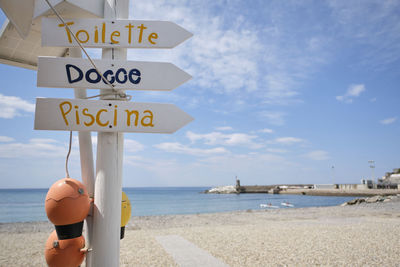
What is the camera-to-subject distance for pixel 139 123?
8.03 ft

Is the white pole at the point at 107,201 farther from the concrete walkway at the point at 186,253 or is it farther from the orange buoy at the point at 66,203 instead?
the concrete walkway at the point at 186,253

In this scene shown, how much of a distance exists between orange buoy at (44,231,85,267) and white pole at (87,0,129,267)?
123 mm

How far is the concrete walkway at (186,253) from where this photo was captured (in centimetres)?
544

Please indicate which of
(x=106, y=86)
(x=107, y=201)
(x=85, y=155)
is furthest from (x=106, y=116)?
(x=107, y=201)

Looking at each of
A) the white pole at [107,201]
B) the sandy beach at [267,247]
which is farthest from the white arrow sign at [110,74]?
the sandy beach at [267,247]

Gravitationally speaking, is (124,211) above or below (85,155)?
below

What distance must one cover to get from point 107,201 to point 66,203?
1.13 feet

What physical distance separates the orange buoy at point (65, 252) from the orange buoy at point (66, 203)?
26 cm

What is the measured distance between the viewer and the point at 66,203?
2227mm

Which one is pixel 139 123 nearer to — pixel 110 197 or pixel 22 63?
pixel 110 197

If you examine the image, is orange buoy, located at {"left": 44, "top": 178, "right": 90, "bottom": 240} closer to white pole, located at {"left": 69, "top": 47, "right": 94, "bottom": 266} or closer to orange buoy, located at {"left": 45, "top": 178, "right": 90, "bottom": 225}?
orange buoy, located at {"left": 45, "top": 178, "right": 90, "bottom": 225}

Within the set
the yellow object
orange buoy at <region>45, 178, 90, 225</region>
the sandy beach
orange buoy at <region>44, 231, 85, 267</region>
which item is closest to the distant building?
the sandy beach

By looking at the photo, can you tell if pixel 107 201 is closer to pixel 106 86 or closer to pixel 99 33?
pixel 106 86

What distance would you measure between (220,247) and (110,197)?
522 centimetres
